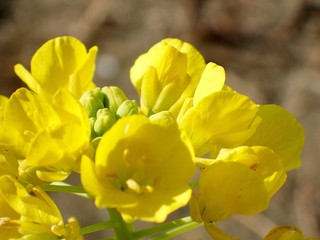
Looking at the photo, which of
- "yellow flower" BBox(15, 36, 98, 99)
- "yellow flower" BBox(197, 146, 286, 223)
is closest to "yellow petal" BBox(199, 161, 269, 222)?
"yellow flower" BBox(197, 146, 286, 223)

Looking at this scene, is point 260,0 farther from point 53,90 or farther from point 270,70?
point 53,90

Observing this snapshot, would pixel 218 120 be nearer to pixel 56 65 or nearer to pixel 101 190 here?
pixel 101 190

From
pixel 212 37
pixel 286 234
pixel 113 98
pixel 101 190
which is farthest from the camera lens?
pixel 212 37

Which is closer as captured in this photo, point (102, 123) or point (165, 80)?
point (102, 123)

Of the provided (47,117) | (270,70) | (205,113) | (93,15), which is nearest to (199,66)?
(205,113)

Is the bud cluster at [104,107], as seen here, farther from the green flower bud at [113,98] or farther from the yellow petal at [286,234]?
the yellow petal at [286,234]

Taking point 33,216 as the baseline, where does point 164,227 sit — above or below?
below

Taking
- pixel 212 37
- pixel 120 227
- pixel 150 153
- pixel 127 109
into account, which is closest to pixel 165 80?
pixel 127 109
